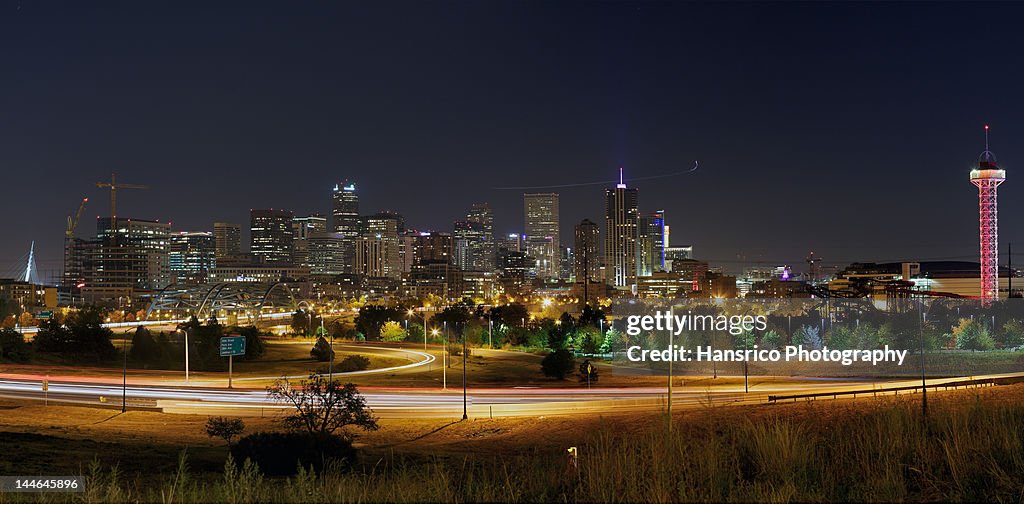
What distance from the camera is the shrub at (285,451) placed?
18094mm

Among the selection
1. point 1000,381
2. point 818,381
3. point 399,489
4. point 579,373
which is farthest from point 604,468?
point 579,373

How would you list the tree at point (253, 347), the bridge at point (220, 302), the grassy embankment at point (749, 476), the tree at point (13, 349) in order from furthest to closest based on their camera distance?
1. the bridge at point (220, 302)
2. the tree at point (253, 347)
3. the tree at point (13, 349)
4. the grassy embankment at point (749, 476)

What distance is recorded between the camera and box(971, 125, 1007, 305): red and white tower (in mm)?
69000

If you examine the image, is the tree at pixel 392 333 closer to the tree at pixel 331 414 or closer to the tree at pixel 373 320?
the tree at pixel 373 320

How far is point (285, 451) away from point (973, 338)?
41575 mm

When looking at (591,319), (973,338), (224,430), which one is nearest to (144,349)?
(591,319)

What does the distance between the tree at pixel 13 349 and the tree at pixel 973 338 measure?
57.2m

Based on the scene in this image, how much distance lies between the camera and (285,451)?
18.8 m

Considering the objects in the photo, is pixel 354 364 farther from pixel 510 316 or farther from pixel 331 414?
pixel 510 316

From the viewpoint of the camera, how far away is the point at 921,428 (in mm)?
7914

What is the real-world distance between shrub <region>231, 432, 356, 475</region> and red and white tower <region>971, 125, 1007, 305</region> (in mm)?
66075

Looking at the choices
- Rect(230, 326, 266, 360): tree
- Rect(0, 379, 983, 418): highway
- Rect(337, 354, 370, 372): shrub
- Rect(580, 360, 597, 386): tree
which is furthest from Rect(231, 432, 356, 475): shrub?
Rect(230, 326, 266, 360): tree

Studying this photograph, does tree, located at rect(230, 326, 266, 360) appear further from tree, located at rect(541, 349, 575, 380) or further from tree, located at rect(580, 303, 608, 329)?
tree, located at rect(580, 303, 608, 329)

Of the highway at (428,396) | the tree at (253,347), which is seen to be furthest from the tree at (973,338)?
the tree at (253,347)
